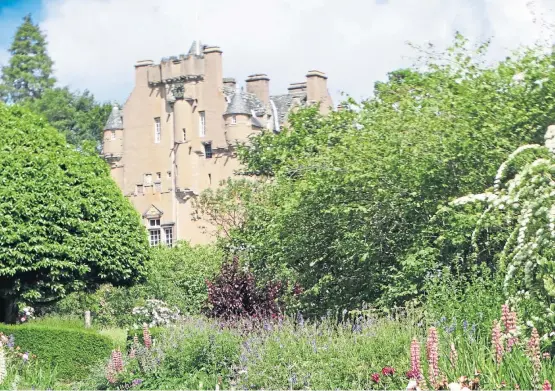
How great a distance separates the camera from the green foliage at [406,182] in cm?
1769

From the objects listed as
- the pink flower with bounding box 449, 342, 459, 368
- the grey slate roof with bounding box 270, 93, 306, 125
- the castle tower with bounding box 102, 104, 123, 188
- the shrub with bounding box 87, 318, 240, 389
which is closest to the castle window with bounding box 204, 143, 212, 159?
Result: the grey slate roof with bounding box 270, 93, 306, 125

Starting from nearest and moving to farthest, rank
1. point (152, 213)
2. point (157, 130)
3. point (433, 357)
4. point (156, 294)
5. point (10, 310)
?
point (433, 357), point (10, 310), point (156, 294), point (152, 213), point (157, 130)

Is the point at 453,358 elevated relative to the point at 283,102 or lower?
lower

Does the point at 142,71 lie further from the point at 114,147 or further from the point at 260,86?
the point at 260,86

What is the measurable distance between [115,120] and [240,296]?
52.6 metres

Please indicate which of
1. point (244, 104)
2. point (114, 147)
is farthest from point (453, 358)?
point (114, 147)

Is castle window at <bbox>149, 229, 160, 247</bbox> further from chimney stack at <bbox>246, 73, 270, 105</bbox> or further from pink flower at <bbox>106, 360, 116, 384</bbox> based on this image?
pink flower at <bbox>106, 360, 116, 384</bbox>

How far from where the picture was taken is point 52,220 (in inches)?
1111

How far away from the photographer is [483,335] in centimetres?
1331

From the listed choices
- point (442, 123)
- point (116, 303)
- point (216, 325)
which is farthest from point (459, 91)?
point (116, 303)

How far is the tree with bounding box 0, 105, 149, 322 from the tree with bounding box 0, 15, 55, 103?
50.4 meters

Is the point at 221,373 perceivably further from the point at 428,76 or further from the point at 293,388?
the point at 428,76

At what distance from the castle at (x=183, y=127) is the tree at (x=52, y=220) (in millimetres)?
35230

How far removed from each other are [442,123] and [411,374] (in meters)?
8.62
